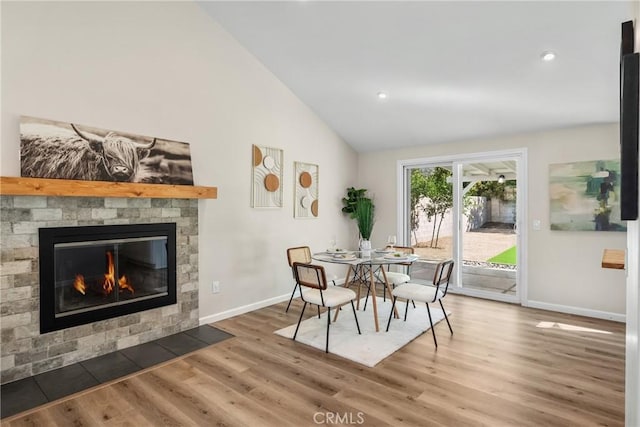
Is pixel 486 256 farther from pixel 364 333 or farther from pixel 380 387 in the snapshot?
pixel 380 387

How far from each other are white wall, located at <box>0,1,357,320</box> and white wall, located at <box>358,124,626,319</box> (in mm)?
2883

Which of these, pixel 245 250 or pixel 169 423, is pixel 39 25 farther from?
pixel 169 423

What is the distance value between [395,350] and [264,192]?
2.50 m

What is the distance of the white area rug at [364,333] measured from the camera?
3.09 meters

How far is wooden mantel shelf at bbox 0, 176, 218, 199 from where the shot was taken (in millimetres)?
2451

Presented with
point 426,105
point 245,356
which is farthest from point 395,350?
point 426,105

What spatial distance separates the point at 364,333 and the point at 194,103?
304cm

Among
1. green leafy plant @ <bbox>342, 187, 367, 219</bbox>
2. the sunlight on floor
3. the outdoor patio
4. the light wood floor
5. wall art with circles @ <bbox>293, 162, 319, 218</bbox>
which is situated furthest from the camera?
green leafy plant @ <bbox>342, 187, 367, 219</bbox>

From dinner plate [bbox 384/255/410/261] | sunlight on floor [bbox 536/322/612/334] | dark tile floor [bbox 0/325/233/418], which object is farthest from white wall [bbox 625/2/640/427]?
dark tile floor [bbox 0/325/233/418]

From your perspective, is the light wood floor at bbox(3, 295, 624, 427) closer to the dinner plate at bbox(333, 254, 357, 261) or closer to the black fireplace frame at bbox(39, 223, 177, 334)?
the black fireplace frame at bbox(39, 223, 177, 334)

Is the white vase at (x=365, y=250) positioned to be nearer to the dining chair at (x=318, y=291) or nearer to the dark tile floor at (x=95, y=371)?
the dining chair at (x=318, y=291)

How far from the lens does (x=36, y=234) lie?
8.77 ft

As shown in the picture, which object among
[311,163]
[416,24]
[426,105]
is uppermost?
[416,24]

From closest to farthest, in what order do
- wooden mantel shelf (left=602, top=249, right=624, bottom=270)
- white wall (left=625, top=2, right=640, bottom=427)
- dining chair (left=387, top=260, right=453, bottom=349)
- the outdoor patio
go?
white wall (left=625, top=2, right=640, bottom=427) < wooden mantel shelf (left=602, top=249, right=624, bottom=270) < dining chair (left=387, top=260, right=453, bottom=349) < the outdoor patio
